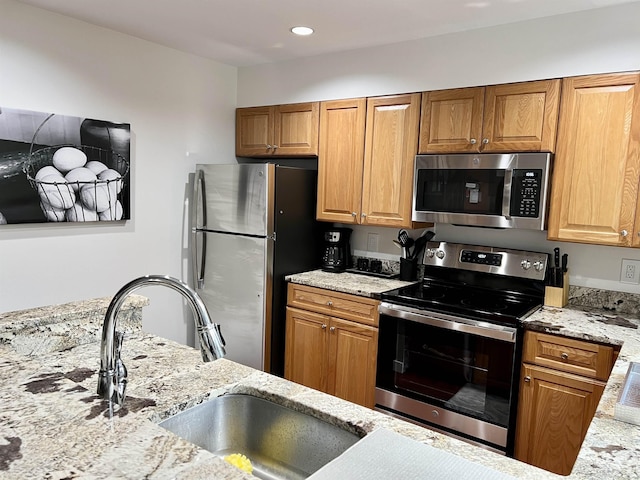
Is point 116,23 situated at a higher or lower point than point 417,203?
higher

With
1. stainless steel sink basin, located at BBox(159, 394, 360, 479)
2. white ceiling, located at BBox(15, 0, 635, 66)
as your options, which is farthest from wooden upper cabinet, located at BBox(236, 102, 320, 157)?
stainless steel sink basin, located at BBox(159, 394, 360, 479)

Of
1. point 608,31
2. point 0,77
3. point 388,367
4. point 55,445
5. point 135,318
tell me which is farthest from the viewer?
point 388,367

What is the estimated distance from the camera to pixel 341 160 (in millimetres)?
3389

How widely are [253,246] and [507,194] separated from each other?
64.5 inches

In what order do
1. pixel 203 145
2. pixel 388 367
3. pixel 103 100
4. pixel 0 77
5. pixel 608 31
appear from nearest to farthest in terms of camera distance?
pixel 608 31 < pixel 0 77 < pixel 388 367 < pixel 103 100 < pixel 203 145

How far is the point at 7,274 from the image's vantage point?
2.74 meters

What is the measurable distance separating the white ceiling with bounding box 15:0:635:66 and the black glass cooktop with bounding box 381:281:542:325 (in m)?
1.56

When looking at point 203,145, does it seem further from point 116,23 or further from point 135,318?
point 135,318

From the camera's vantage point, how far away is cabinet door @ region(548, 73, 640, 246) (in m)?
2.41

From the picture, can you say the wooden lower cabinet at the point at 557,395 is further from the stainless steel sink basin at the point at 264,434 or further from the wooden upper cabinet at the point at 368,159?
the stainless steel sink basin at the point at 264,434

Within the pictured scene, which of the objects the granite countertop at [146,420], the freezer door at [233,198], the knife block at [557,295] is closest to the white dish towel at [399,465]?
the granite countertop at [146,420]

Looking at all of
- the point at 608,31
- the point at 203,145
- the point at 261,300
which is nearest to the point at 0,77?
the point at 203,145

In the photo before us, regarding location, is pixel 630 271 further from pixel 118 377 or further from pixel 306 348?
pixel 118 377

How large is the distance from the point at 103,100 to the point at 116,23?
477mm
